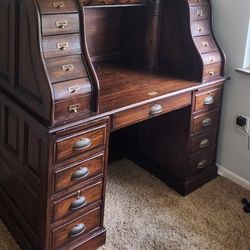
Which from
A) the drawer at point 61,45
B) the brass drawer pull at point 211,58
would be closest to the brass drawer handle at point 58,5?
the drawer at point 61,45

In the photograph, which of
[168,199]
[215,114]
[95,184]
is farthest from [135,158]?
[95,184]

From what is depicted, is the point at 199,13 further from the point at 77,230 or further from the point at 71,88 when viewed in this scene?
the point at 77,230

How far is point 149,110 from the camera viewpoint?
6.69 feet

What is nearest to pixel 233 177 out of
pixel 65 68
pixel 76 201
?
pixel 76 201

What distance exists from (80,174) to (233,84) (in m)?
1.20

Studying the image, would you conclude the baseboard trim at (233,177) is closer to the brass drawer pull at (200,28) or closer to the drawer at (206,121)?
the drawer at (206,121)

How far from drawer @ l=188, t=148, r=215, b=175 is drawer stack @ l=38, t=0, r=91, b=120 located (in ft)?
3.30

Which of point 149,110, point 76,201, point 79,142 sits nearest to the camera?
point 79,142

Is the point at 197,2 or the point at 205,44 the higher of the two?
the point at 197,2

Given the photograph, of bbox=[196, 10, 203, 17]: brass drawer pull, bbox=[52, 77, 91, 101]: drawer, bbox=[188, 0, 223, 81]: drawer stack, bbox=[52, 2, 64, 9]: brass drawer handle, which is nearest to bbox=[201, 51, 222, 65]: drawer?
bbox=[188, 0, 223, 81]: drawer stack

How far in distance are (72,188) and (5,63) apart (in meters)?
0.65

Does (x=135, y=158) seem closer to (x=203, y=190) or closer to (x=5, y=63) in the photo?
(x=203, y=190)

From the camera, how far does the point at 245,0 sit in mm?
2330

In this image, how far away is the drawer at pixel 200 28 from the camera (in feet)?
7.55
